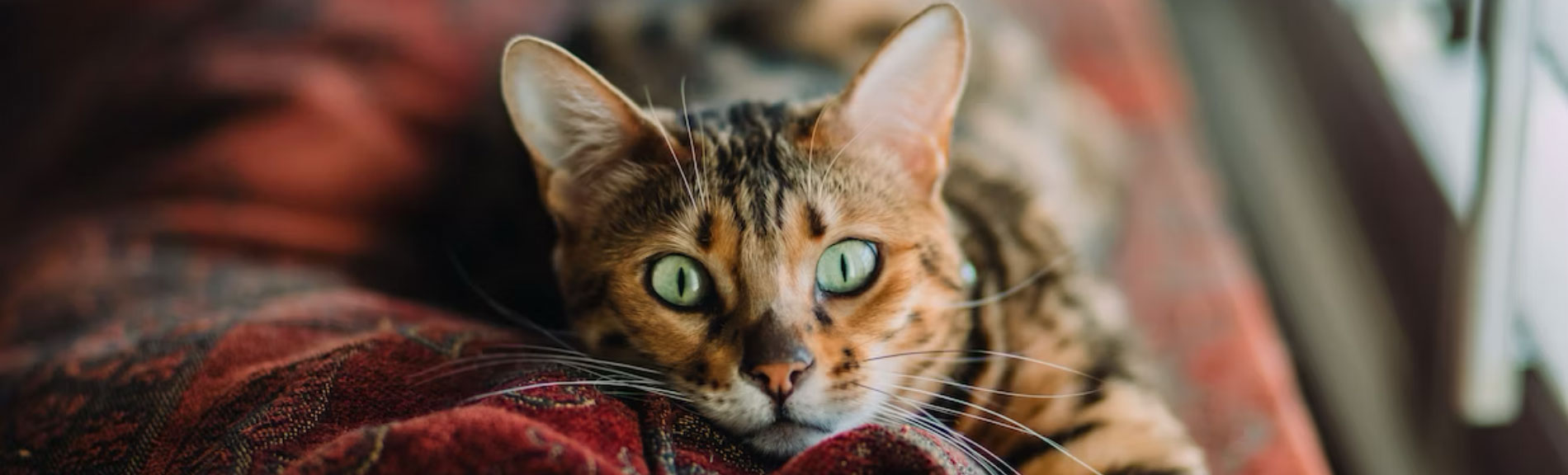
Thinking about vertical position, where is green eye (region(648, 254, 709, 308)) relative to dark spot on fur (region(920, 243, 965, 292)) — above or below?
below

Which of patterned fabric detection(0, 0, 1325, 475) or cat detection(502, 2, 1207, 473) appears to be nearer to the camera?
patterned fabric detection(0, 0, 1325, 475)

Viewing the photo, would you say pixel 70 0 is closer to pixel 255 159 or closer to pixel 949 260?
pixel 255 159

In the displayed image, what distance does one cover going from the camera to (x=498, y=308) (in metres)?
1.11

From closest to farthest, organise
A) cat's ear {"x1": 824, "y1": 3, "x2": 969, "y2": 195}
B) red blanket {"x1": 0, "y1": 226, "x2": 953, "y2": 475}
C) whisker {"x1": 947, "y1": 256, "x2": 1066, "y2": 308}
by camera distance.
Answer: red blanket {"x1": 0, "y1": 226, "x2": 953, "y2": 475}, cat's ear {"x1": 824, "y1": 3, "x2": 969, "y2": 195}, whisker {"x1": 947, "y1": 256, "x2": 1066, "y2": 308}

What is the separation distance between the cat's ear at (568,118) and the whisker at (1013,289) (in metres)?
0.32

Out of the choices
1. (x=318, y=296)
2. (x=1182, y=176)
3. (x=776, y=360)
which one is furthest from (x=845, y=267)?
(x=1182, y=176)

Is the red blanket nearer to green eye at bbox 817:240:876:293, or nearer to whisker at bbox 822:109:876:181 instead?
green eye at bbox 817:240:876:293

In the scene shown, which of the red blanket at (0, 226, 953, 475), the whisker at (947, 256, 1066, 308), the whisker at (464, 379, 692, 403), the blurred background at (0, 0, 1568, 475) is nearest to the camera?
the red blanket at (0, 226, 953, 475)

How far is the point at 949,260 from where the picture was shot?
103 centimetres

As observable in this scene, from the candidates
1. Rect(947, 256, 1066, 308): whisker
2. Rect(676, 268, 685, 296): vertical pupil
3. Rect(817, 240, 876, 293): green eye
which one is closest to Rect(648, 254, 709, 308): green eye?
Rect(676, 268, 685, 296): vertical pupil

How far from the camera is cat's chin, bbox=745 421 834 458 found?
90 centimetres

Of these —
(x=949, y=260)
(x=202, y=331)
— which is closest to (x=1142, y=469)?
(x=949, y=260)

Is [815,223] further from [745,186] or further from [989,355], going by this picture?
[989,355]

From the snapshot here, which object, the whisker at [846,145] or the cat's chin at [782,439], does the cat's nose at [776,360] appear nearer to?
the cat's chin at [782,439]
